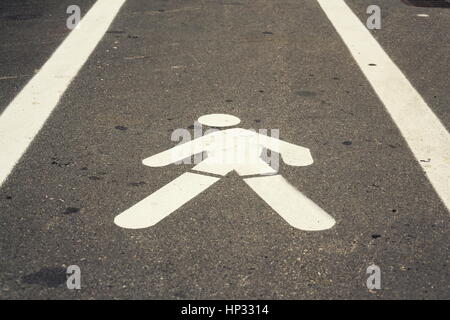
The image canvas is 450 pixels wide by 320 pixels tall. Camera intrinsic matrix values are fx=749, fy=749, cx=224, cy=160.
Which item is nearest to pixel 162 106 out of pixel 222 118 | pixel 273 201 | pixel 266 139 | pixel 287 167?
pixel 222 118

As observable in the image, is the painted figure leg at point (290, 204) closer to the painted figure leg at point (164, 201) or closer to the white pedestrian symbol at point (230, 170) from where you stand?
the white pedestrian symbol at point (230, 170)

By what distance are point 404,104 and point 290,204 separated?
2186mm

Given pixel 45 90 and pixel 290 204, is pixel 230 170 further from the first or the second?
pixel 45 90

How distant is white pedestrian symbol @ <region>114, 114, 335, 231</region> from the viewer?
14.9ft

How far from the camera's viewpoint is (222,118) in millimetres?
6094

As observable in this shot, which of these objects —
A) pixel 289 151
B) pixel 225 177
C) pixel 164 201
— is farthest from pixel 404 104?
pixel 164 201

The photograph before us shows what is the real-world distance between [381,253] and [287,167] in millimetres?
1233

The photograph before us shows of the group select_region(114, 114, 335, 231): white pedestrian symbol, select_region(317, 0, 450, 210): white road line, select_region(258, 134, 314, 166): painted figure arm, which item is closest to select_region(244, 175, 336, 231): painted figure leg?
select_region(114, 114, 335, 231): white pedestrian symbol

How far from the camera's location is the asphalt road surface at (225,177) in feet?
13.0

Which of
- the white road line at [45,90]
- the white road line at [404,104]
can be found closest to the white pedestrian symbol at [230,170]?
the white road line at [404,104]

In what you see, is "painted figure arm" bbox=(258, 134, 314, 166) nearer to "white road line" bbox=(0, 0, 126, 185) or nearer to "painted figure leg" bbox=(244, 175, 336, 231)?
"painted figure leg" bbox=(244, 175, 336, 231)

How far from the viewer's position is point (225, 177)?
507cm

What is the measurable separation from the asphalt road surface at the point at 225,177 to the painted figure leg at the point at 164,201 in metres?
0.07

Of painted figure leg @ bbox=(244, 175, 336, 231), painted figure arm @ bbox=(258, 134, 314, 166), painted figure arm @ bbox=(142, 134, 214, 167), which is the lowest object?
painted figure leg @ bbox=(244, 175, 336, 231)
